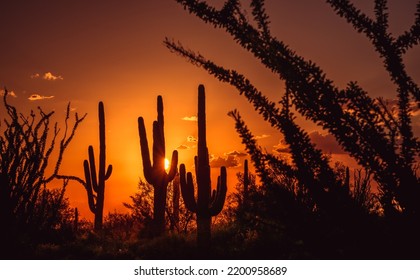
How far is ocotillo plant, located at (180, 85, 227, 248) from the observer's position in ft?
38.8

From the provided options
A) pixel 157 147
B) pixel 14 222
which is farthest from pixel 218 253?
pixel 14 222

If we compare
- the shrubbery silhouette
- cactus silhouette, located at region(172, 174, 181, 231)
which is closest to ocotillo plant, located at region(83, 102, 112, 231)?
cactus silhouette, located at region(172, 174, 181, 231)

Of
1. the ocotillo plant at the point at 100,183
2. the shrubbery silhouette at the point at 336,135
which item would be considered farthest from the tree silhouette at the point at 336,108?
the ocotillo plant at the point at 100,183

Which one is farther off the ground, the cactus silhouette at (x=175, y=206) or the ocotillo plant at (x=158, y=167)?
the ocotillo plant at (x=158, y=167)

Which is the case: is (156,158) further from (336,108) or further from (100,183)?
(336,108)

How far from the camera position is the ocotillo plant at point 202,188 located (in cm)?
1184

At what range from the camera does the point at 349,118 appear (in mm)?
1702

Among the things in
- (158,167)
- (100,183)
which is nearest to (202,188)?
(158,167)

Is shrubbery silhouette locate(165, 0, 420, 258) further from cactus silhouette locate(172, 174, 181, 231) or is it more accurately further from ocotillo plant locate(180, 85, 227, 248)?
cactus silhouette locate(172, 174, 181, 231)

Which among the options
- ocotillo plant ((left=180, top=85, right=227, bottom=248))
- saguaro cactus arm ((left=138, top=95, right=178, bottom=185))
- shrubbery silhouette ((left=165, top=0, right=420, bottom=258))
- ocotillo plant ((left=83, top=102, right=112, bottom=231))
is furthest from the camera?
ocotillo plant ((left=83, top=102, right=112, bottom=231))

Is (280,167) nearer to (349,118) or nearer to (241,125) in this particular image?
(241,125)

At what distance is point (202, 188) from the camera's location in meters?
12.0

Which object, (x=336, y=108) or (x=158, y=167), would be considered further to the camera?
(x=158, y=167)

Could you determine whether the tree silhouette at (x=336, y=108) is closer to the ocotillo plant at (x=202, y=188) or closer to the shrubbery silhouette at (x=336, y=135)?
the shrubbery silhouette at (x=336, y=135)
